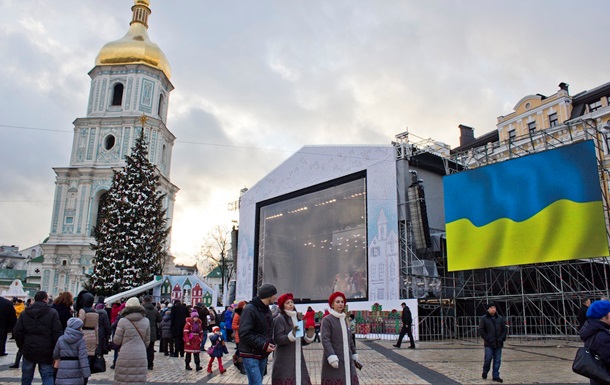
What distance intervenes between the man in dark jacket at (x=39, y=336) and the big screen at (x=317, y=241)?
1675cm

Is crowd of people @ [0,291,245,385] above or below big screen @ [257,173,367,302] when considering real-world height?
below

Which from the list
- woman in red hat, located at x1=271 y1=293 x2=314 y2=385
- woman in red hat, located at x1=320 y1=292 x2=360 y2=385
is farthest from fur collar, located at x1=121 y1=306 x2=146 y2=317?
woman in red hat, located at x1=320 y1=292 x2=360 y2=385

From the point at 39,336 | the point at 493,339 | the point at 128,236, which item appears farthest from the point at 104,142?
the point at 493,339

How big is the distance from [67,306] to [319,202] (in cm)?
1909

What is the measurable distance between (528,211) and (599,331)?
48.3 feet

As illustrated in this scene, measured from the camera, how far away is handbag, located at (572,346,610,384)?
376 centimetres

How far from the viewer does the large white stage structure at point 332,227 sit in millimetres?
20891

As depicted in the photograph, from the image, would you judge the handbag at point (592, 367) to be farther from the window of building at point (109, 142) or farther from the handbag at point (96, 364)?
the window of building at point (109, 142)

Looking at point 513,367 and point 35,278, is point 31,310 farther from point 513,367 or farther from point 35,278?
point 35,278

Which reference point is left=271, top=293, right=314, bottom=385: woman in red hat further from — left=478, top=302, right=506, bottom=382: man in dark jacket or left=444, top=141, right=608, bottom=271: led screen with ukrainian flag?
left=444, top=141, right=608, bottom=271: led screen with ukrainian flag

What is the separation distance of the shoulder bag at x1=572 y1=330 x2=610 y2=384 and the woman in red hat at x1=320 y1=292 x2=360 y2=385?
217 centimetres

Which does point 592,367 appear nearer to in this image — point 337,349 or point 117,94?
point 337,349

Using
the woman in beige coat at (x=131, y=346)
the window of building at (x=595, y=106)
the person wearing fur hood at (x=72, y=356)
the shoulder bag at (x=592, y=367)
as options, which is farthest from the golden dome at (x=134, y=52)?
the shoulder bag at (x=592, y=367)

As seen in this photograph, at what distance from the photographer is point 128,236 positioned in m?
24.1
